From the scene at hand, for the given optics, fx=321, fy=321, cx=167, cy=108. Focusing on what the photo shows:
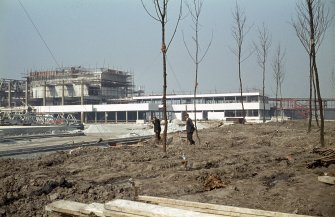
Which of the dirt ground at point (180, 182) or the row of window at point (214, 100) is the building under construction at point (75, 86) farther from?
the dirt ground at point (180, 182)

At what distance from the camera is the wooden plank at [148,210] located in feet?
12.8

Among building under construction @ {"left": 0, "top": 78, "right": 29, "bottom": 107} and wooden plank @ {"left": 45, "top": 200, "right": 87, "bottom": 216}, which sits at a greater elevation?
building under construction @ {"left": 0, "top": 78, "right": 29, "bottom": 107}

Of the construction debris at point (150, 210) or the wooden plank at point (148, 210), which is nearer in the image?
the wooden plank at point (148, 210)

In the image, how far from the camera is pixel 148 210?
4191 millimetres

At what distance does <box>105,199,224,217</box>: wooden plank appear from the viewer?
3.92 meters

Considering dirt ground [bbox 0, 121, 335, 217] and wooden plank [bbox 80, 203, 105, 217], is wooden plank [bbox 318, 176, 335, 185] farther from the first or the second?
wooden plank [bbox 80, 203, 105, 217]

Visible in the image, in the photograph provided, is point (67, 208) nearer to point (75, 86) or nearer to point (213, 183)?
point (213, 183)

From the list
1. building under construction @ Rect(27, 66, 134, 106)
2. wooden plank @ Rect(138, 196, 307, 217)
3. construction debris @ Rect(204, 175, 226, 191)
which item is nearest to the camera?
wooden plank @ Rect(138, 196, 307, 217)

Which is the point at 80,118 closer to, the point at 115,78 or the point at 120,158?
the point at 115,78

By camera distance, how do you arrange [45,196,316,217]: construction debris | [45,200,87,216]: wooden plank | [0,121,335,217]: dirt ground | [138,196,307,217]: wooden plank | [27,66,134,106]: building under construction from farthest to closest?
[27,66,134,106]: building under construction
[0,121,335,217]: dirt ground
[45,200,87,216]: wooden plank
[138,196,307,217]: wooden plank
[45,196,316,217]: construction debris

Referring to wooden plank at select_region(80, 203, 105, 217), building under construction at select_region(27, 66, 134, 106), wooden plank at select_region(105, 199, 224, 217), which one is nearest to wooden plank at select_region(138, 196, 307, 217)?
wooden plank at select_region(105, 199, 224, 217)

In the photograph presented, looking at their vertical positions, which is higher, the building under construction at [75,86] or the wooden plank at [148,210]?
the building under construction at [75,86]

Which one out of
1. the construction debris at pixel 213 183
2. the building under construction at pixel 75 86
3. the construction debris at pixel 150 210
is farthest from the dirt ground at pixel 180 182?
the building under construction at pixel 75 86

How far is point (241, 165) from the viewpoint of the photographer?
389 inches
